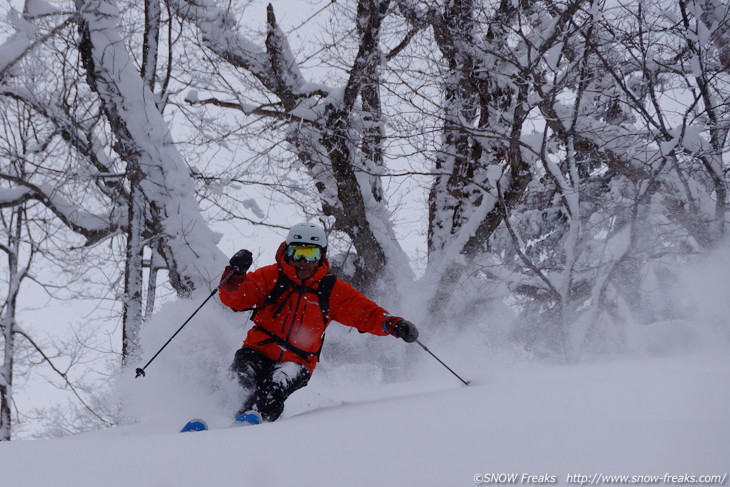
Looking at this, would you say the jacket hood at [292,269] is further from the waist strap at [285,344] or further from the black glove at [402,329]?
the black glove at [402,329]

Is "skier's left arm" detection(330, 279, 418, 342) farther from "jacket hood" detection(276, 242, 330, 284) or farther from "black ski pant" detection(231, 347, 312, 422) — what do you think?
Result: "black ski pant" detection(231, 347, 312, 422)

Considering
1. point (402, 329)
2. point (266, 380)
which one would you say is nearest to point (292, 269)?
point (266, 380)

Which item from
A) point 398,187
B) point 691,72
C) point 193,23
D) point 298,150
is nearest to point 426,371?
point 398,187

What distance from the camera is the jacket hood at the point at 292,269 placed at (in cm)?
420

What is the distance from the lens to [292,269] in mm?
4203

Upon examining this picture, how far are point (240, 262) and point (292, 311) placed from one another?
0.53 meters

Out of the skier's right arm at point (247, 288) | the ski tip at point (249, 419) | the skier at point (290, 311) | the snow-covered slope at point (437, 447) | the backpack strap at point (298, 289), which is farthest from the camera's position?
the backpack strap at point (298, 289)

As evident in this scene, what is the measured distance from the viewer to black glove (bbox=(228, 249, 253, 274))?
157 inches

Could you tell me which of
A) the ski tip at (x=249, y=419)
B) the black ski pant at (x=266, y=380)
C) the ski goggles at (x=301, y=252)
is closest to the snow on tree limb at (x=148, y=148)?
the ski goggles at (x=301, y=252)

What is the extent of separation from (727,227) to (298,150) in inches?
260

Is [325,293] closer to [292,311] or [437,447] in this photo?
[292,311]

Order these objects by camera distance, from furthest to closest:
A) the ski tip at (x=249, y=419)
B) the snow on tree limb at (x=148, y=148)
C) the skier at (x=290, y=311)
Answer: the snow on tree limb at (x=148, y=148) → the skier at (x=290, y=311) → the ski tip at (x=249, y=419)

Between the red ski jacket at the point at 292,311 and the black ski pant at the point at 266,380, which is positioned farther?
the red ski jacket at the point at 292,311

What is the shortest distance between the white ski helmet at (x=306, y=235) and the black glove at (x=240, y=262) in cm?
35
